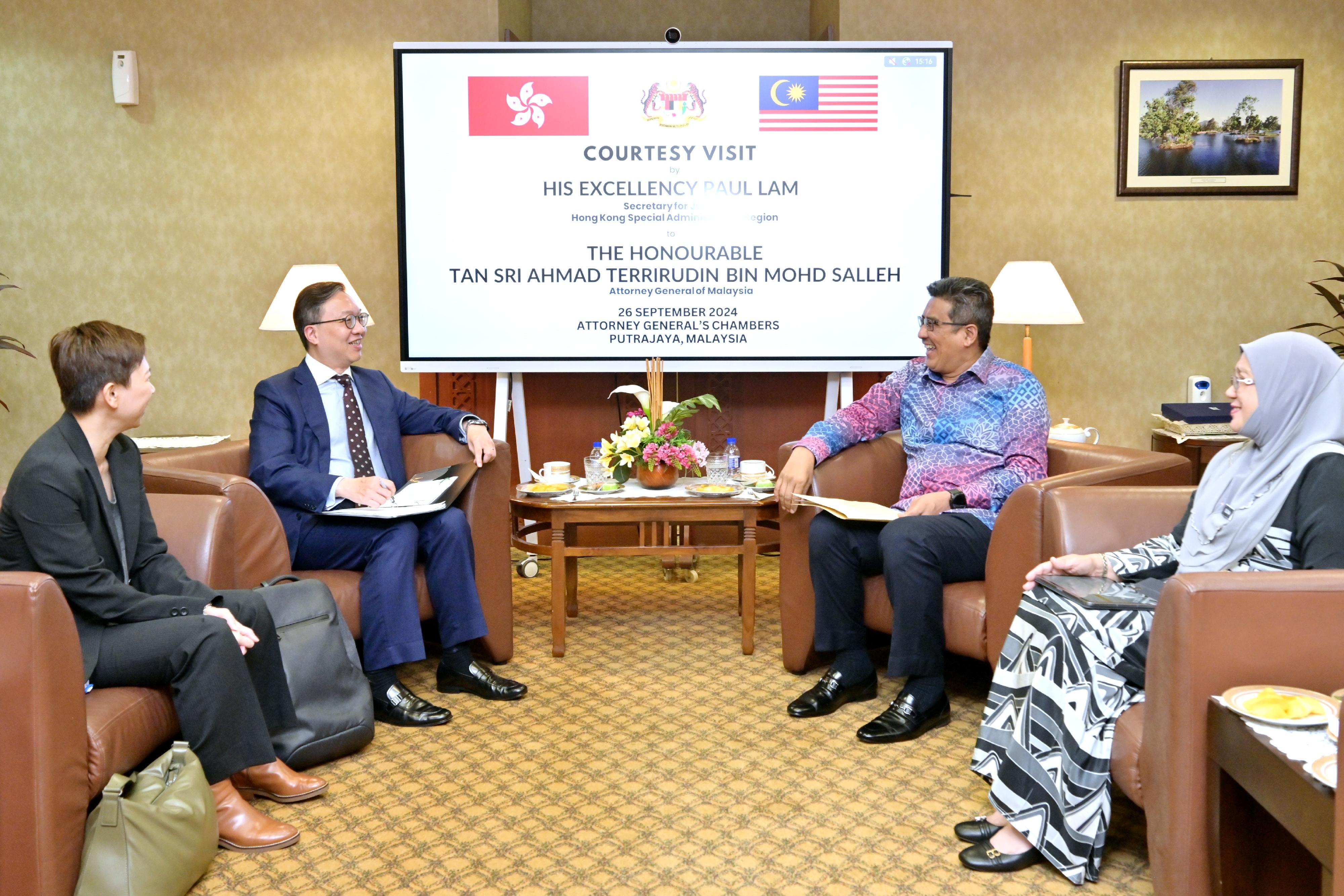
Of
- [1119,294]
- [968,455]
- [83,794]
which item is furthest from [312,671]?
[1119,294]

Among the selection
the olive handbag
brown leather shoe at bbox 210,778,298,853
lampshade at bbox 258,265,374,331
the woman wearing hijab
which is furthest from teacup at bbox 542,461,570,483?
the woman wearing hijab

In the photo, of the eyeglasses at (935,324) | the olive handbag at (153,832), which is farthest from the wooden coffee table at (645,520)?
the olive handbag at (153,832)

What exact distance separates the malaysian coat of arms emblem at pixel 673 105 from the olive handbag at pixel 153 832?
3488 millimetres

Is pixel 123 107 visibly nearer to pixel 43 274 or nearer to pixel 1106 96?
pixel 43 274

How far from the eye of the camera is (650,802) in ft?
9.06

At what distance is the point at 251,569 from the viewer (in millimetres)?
3170

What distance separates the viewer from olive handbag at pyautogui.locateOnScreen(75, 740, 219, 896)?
2.11 metres

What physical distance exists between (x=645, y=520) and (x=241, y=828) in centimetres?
167

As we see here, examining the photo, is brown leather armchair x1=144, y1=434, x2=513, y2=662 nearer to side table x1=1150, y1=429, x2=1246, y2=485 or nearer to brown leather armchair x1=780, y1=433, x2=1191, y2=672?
brown leather armchair x1=780, y1=433, x2=1191, y2=672

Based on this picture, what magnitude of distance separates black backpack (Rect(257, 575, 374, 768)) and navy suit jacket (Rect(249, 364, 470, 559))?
0.47 meters

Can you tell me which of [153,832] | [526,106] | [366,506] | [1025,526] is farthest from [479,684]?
[526,106]

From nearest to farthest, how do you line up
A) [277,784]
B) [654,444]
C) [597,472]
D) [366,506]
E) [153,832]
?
[153,832] < [277,784] < [366,506] < [654,444] < [597,472]

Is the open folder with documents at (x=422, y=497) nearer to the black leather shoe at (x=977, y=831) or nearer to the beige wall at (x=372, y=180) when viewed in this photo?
the black leather shoe at (x=977, y=831)

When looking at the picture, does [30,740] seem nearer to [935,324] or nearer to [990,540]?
[990,540]
